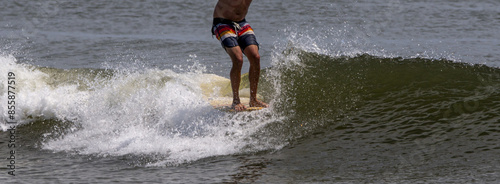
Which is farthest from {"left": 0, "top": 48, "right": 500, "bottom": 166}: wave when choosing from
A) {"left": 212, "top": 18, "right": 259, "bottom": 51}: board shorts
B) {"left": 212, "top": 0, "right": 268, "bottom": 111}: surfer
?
{"left": 212, "top": 18, "right": 259, "bottom": 51}: board shorts

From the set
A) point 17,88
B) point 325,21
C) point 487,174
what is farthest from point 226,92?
point 325,21

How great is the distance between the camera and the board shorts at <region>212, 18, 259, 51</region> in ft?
21.7

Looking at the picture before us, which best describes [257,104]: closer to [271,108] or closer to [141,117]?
[271,108]

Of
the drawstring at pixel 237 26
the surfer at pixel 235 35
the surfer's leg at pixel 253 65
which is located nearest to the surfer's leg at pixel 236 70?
the surfer at pixel 235 35

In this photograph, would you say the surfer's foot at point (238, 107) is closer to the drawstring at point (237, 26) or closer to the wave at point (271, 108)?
the wave at point (271, 108)

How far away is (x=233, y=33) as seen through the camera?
666 cm

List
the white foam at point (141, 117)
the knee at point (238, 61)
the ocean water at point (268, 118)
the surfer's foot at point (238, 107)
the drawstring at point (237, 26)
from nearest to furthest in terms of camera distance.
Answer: the ocean water at point (268, 118) → the white foam at point (141, 117) → the knee at point (238, 61) → the drawstring at point (237, 26) → the surfer's foot at point (238, 107)

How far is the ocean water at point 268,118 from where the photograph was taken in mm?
5535

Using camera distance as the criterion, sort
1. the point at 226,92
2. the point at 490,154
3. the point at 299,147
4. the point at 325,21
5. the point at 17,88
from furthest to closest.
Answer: the point at 325,21
the point at 17,88
the point at 226,92
the point at 299,147
the point at 490,154

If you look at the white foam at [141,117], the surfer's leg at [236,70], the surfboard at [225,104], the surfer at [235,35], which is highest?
the surfer at [235,35]

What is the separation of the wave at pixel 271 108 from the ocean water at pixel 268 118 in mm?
20

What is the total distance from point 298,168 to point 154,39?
9194mm

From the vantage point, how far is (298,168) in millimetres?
5551

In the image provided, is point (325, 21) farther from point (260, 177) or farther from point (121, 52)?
point (260, 177)
